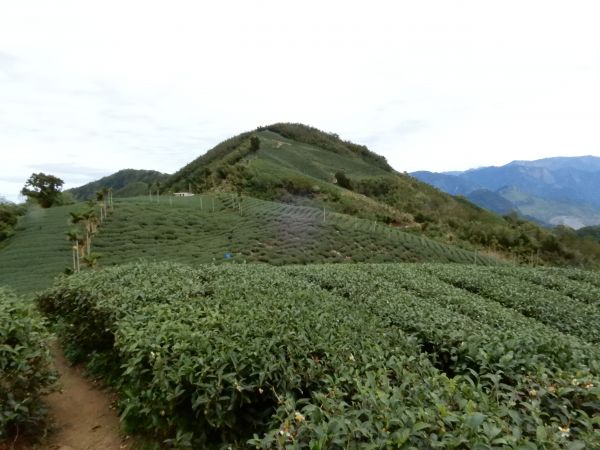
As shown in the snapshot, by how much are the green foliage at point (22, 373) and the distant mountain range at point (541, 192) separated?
444 ft

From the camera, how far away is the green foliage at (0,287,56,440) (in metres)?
3.23

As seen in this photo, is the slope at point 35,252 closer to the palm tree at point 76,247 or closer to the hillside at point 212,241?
the hillside at point 212,241

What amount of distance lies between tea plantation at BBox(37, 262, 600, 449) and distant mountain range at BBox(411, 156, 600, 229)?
13272 centimetres

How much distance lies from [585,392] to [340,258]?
54.3ft

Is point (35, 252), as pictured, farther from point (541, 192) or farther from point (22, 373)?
point (541, 192)

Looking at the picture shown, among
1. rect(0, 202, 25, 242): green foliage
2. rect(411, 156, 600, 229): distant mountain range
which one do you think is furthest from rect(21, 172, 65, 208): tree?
rect(411, 156, 600, 229): distant mountain range

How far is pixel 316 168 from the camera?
49.4 m

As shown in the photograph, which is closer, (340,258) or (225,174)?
(340,258)

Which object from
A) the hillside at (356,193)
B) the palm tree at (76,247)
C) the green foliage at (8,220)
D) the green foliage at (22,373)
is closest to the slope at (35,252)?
the green foliage at (8,220)

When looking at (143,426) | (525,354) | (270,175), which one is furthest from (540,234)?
(143,426)

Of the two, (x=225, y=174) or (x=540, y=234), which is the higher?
(x=225, y=174)

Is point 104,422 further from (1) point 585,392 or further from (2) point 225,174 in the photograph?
(2) point 225,174

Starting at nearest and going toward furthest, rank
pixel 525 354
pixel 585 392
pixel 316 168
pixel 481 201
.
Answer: pixel 585 392, pixel 525 354, pixel 316 168, pixel 481 201

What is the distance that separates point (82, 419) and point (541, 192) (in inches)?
8158
